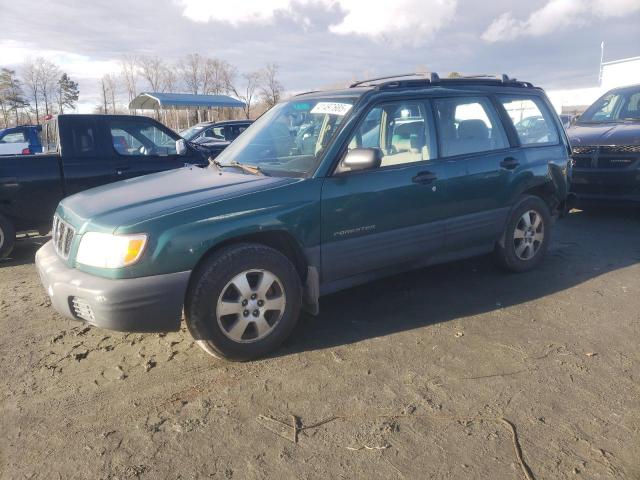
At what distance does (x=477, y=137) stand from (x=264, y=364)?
2766mm

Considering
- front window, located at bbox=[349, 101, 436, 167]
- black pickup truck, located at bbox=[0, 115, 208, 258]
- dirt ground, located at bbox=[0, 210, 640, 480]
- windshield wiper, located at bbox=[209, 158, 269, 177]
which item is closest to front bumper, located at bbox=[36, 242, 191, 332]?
dirt ground, located at bbox=[0, 210, 640, 480]

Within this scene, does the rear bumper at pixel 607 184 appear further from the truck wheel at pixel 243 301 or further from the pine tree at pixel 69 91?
the pine tree at pixel 69 91

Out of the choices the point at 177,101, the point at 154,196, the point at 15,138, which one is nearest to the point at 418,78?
the point at 154,196

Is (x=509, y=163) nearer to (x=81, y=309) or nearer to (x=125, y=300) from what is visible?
(x=125, y=300)

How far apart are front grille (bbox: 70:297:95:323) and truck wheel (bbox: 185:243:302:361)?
0.56m

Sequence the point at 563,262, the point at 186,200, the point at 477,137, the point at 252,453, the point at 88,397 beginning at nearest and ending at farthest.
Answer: the point at 252,453, the point at 88,397, the point at 186,200, the point at 477,137, the point at 563,262

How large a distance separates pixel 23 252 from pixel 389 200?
514 cm

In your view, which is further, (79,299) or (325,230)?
(325,230)

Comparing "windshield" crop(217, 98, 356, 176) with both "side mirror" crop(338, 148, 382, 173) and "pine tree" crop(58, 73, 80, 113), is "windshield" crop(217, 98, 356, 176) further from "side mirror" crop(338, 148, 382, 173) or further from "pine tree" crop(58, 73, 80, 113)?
"pine tree" crop(58, 73, 80, 113)

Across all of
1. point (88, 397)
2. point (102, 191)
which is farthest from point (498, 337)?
point (102, 191)

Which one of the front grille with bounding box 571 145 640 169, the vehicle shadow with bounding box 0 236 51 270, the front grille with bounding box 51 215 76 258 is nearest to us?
the front grille with bounding box 51 215 76 258

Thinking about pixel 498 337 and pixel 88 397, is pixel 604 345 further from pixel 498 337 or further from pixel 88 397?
pixel 88 397

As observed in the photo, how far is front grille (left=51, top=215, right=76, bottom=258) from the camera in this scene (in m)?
3.35

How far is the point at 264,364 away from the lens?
11.0 feet
